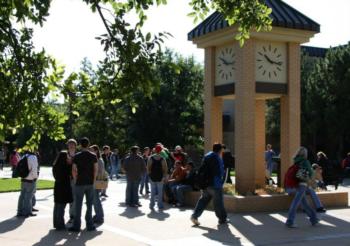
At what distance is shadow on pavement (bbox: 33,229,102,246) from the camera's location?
983 centimetres

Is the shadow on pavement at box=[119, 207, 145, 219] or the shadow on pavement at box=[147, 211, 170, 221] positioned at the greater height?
the shadow on pavement at box=[147, 211, 170, 221]

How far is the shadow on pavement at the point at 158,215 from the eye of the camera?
12.9 m

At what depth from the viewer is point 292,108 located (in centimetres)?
1596

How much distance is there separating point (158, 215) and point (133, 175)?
216cm

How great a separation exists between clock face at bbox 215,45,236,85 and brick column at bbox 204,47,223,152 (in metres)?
0.19

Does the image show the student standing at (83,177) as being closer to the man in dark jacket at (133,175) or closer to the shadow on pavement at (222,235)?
the shadow on pavement at (222,235)

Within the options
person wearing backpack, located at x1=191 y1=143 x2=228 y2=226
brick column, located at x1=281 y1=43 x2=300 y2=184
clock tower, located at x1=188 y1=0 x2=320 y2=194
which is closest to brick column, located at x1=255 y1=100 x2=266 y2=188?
clock tower, located at x1=188 y1=0 x2=320 y2=194

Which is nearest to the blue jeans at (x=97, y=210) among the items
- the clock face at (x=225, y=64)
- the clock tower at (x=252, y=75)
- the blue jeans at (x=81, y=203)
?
the blue jeans at (x=81, y=203)

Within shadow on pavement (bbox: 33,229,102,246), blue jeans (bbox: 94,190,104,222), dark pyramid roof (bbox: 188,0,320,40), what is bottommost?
shadow on pavement (bbox: 33,229,102,246)

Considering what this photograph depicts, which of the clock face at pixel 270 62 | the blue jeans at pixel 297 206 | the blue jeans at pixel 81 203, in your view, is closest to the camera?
the blue jeans at pixel 81 203

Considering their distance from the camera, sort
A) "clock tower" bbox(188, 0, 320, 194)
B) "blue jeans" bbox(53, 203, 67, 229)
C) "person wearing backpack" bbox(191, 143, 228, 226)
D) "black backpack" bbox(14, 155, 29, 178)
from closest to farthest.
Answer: "blue jeans" bbox(53, 203, 67, 229)
"person wearing backpack" bbox(191, 143, 228, 226)
"black backpack" bbox(14, 155, 29, 178)
"clock tower" bbox(188, 0, 320, 194)

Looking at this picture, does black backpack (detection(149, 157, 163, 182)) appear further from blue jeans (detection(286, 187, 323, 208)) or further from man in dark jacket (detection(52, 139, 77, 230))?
blue jeans (detection(286, 187, 323, 208))

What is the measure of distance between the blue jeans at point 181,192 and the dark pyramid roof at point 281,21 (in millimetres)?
4504

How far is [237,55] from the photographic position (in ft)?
50.3
